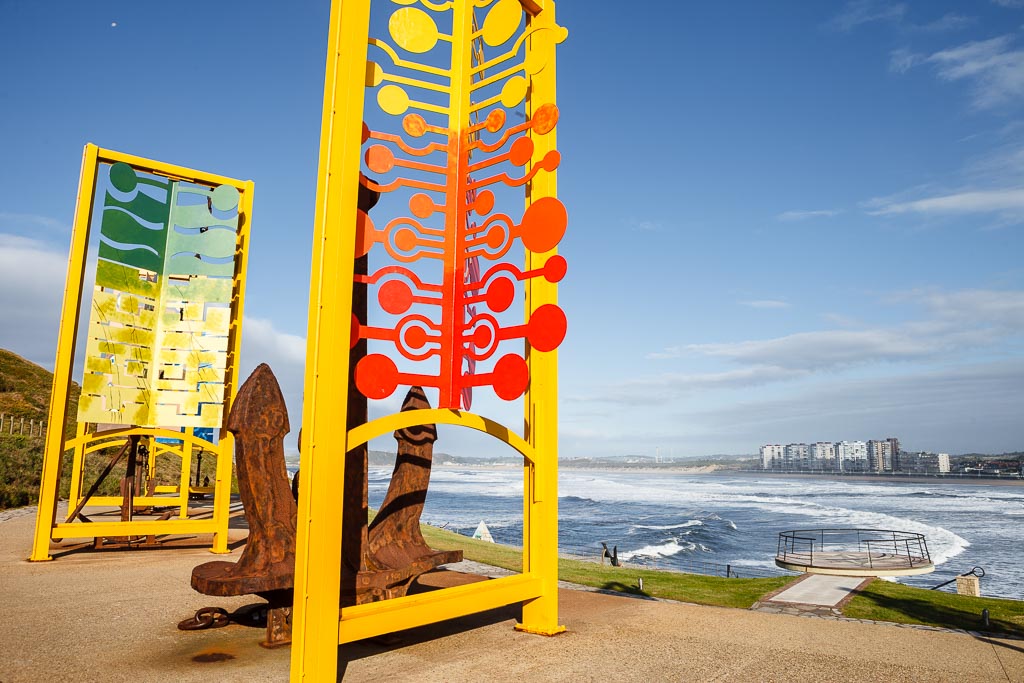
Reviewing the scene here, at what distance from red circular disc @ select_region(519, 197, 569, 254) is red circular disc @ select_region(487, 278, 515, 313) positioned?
1.01ft

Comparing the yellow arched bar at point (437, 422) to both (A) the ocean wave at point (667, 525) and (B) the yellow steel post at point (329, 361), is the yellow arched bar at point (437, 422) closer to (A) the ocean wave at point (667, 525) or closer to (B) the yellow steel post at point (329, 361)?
(B) the yellow steel post at point (329, 361)

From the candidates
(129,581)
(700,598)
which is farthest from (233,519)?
(700,598)

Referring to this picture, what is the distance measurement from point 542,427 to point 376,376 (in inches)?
64.7

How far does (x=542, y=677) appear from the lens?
366cm

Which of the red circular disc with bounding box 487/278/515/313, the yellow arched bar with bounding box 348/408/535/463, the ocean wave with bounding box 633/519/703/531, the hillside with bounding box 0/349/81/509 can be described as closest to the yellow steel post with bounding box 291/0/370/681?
the yellow arched bar with bounding box 348/408/535/463

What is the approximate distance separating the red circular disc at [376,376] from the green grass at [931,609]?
642 centimetres

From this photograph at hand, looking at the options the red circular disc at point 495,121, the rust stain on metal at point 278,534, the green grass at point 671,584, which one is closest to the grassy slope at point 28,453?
the green grass at point 671,584

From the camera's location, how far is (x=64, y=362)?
26.6ft

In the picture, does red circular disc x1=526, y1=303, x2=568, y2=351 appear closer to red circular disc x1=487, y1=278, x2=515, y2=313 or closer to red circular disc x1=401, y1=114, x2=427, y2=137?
A: red circular disc x1=487, y1=278, x2=515, y2=313

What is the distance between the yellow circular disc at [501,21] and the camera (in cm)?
502

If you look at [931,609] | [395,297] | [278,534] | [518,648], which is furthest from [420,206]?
[931,609]

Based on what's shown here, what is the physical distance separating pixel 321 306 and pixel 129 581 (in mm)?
5350

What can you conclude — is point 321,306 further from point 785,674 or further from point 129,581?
point 129,581

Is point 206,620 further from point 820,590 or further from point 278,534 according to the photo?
point 820,590
